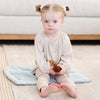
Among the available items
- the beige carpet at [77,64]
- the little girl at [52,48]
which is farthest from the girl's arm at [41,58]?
the beige carpet at [77,64]

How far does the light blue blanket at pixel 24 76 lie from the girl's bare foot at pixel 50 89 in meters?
0.16

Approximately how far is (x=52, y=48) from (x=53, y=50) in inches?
0.5

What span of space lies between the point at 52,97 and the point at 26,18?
110 centimetres

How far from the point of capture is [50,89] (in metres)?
1.21

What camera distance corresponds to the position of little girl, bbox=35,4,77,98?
1.39 meters

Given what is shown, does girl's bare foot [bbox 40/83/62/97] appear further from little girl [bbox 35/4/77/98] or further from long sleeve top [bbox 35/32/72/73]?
long sleeve top [bbox 35/32/72/73]

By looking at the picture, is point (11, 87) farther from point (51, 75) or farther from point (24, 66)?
point (24, 66)

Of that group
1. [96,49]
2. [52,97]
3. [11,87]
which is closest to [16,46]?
[96,49]

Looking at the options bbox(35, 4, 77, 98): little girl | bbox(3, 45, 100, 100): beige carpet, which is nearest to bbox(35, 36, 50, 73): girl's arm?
bbox(35, 4, 77, 98): little girl

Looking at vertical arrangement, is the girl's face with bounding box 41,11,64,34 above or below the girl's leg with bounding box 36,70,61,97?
above

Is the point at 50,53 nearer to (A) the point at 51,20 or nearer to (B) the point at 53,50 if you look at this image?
(B) the point at 53,50

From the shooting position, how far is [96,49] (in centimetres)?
228

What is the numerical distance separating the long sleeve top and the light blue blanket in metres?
0.10

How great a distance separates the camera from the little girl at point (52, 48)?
139 cm
